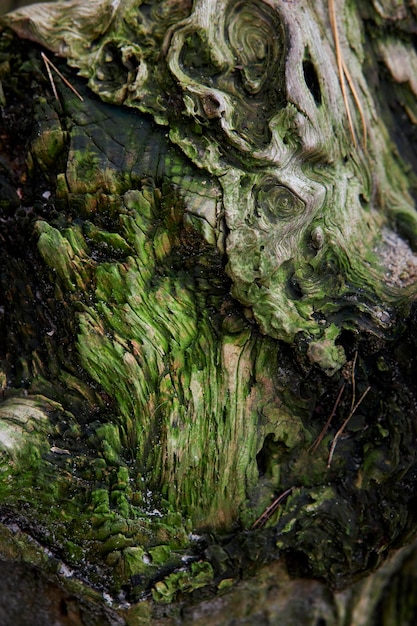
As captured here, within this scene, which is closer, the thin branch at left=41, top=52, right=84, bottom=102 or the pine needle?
the thin branch at left=41, top=52, right=84, bottom=102

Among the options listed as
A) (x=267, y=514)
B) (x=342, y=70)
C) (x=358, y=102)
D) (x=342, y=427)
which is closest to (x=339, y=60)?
(x=342, y=70)

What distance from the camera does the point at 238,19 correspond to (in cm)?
226

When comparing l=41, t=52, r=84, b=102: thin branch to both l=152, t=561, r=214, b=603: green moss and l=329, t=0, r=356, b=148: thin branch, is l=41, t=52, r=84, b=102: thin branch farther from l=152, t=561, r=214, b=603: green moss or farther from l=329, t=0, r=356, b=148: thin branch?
l=152, t=561, r=214, b=603: green moss

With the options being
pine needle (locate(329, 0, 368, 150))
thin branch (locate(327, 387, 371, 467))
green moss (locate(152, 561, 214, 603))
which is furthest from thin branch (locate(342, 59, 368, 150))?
green moss (locate(152, 561, 214, 603))

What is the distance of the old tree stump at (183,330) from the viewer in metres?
2.03

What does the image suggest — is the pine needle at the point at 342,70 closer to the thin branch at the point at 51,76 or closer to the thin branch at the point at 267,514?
the thin branch at the point at 51,76

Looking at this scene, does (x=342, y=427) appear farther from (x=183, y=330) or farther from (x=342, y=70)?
(x=342, y=70)

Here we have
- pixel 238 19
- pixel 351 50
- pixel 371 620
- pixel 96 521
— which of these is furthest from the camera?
pixel 371 620

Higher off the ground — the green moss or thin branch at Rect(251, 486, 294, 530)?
thin branch at Rect(251, 486, 294, 530)

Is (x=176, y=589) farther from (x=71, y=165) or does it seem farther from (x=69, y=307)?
(x=71, y=165)

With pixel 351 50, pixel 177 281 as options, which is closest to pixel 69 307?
pixel 177 281

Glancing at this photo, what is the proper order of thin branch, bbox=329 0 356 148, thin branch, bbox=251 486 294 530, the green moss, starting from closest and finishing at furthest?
the green moss, thin branch, bbox=251 486 294 530, thin branch, bbox=329 0 356 148

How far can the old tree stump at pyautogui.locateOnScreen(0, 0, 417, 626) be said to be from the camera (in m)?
2.03

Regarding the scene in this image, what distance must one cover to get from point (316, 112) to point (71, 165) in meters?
1.00
